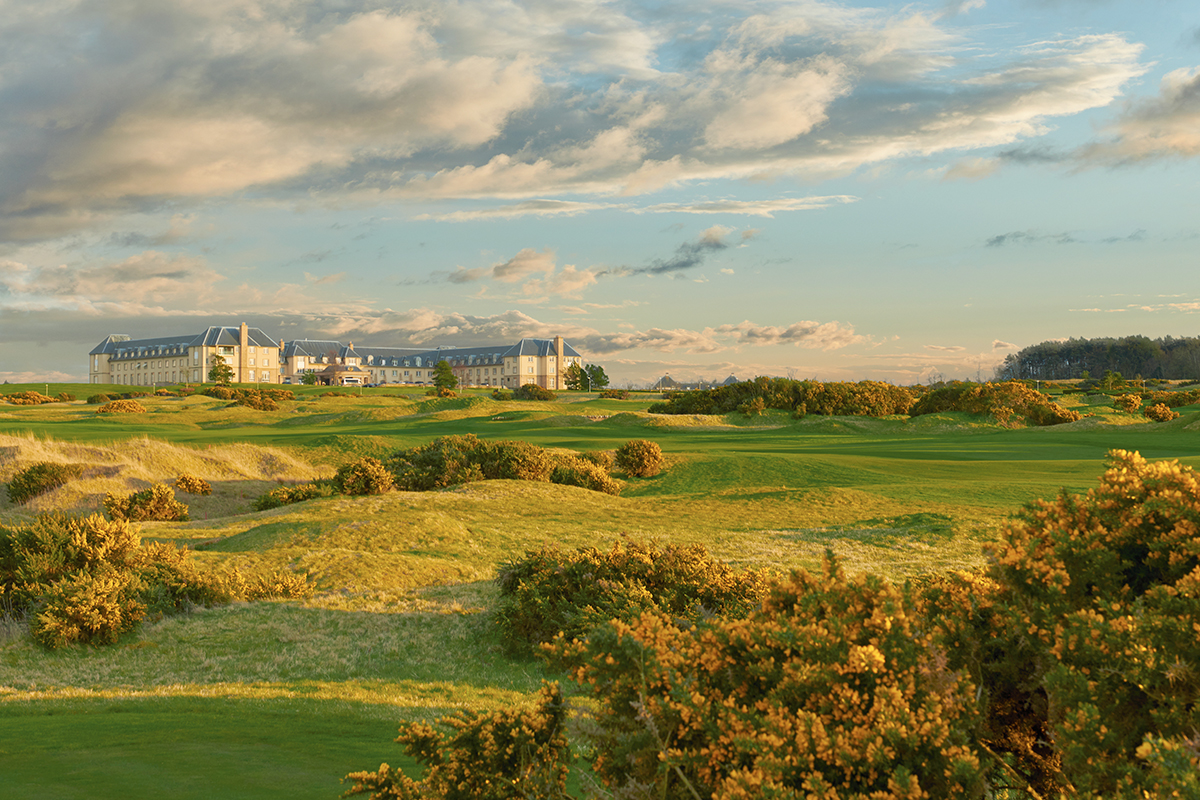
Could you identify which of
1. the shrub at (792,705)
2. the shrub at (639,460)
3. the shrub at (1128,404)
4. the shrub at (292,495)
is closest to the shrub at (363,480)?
the shrub at (292,495)

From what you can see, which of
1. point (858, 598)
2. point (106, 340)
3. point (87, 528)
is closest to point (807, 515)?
point (87, 528)

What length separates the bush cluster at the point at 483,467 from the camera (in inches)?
1003

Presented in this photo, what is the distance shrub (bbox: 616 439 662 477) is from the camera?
28891mm

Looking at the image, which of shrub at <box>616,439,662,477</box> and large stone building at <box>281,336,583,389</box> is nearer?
shrub at <box>616,439,662,477</box>

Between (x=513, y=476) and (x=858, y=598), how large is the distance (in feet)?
72.9

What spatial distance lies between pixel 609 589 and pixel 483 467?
1680 centimetres

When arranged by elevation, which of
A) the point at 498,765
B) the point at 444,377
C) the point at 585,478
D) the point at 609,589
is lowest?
the point at 585,478

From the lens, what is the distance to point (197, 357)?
540ft

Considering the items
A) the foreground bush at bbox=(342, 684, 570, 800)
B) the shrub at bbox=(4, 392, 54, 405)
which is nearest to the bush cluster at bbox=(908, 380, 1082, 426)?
the foreground bush at bbox=(342, 684, 570, 800)

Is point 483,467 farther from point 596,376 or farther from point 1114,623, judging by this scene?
point 596,376

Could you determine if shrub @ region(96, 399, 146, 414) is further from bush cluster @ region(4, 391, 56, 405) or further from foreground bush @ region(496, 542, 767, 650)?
foreground bush @ region(496, 542, 767, 650)

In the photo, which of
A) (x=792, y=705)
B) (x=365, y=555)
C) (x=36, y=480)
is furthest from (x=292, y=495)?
(x=792, y=705)

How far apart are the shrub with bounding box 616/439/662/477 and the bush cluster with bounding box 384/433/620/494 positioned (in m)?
1.70

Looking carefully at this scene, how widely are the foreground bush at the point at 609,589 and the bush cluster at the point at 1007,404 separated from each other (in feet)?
142
